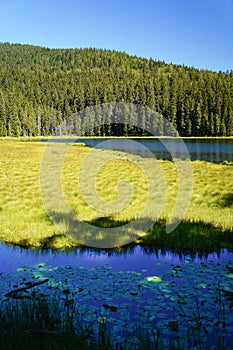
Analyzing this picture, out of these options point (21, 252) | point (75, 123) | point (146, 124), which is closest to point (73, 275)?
point (21, 252)

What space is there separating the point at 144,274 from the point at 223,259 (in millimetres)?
2790

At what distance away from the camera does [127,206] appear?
55.0 feet

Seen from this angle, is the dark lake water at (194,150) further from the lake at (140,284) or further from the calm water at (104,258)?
the lake at (140,284)

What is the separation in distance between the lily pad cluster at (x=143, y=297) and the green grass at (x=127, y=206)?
98.9 inches

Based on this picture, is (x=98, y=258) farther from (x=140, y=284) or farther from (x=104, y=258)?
(x=140, y=284)

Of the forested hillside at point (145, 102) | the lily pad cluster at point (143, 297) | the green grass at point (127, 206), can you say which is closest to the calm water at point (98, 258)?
the lily pad cluster at point (143, 297)

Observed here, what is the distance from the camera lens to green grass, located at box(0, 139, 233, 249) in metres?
12.4

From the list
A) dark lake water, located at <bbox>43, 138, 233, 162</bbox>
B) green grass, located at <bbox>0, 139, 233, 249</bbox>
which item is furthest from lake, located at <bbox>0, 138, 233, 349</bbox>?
dark lake water, located at <bbox>43, 138, 233, 162</bbox>

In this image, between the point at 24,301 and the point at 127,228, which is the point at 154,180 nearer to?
the point at 127,228

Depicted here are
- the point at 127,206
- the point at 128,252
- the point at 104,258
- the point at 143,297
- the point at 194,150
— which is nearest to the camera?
the point at 143,297

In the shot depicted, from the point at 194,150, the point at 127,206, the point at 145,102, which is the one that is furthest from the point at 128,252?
the point at 145,102

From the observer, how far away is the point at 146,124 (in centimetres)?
13638

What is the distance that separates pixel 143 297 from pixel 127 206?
9.35 meters

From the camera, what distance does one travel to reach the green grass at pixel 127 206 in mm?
12398
